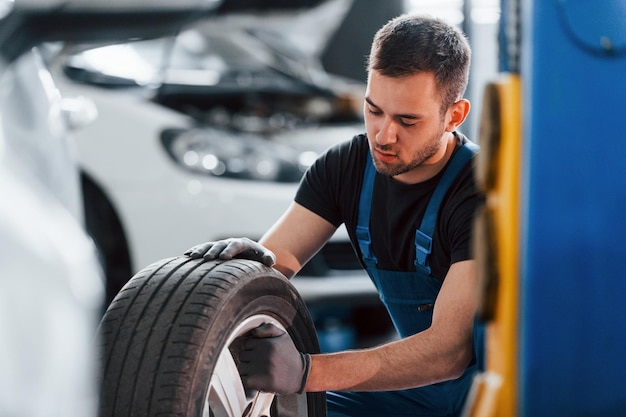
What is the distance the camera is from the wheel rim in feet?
5.32

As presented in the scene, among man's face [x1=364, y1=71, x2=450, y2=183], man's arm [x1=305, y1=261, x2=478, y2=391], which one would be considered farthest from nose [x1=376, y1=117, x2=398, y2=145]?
man's arm [x1=305, y1=261, x2=478, y2=391]

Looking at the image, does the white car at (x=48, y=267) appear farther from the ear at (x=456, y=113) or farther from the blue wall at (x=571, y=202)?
the ear at (x=456, y=113)

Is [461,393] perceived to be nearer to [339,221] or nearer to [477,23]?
[339,221]

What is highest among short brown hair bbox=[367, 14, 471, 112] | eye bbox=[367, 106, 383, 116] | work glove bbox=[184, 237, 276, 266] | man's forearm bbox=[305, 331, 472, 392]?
short brown hair bbox=[367, 14, 471, 112]

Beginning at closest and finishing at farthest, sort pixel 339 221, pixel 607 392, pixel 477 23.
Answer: pixel 607 392 < pixel 339 221 < pixel 477 23

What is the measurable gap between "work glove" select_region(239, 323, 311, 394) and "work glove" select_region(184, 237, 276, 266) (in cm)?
13

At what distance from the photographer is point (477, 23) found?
14.8 feet

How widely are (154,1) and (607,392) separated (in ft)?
2.45

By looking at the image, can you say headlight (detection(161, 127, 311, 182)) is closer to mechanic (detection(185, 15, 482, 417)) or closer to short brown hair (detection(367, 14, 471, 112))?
mechanic (detection(185, 15, 482, 417))

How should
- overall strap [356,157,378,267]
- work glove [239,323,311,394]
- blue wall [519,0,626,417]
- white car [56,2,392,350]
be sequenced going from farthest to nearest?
white car [56,2,392,350] < overall strap [356,157,378,267] < work glove [239,323,311,394] < blue wall [519,0,626,417]

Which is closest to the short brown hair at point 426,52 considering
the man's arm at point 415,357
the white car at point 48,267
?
the man's arm at point 415,357

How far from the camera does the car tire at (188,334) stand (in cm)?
152

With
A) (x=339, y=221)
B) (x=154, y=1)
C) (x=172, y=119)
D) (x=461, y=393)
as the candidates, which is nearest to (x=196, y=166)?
(x=172, y=119)

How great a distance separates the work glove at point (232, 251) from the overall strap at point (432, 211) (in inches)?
12.0
